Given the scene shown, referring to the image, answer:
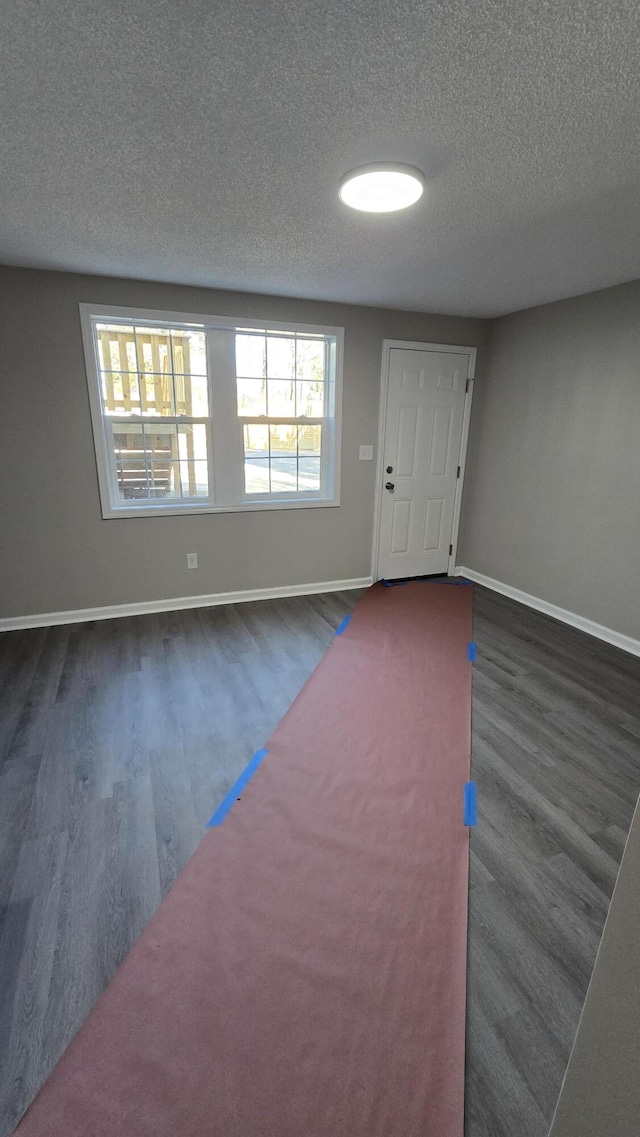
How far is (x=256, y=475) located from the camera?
3982mm

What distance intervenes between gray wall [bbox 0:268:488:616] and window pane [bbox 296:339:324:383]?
0.21m

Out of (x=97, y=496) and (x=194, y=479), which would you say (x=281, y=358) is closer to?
(x=194, y=479)

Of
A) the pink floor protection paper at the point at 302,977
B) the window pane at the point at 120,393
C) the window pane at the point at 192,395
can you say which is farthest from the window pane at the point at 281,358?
the pink floor protection paper at the point at 302,977

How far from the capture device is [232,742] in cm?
234

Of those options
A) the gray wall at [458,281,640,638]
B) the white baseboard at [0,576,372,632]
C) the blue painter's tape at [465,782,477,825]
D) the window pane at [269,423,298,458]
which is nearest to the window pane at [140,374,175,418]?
the window pane at [269,423,298,458]

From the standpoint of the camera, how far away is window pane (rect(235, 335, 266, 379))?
3.66m

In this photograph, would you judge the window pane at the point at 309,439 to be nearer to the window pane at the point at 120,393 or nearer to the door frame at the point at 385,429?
the door frame at the point at 385,429

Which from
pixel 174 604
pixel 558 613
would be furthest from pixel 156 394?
pixel 558 613

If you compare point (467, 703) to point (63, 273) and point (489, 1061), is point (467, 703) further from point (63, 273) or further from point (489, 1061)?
point (63, 273)

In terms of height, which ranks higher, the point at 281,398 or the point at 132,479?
the point at 281,398

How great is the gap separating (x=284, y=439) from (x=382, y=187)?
2314 millimetres

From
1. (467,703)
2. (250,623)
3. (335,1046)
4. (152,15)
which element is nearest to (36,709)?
A: (250,623)

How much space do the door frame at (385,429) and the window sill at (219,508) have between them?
0.46m

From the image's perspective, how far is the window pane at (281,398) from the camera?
3850 mm
